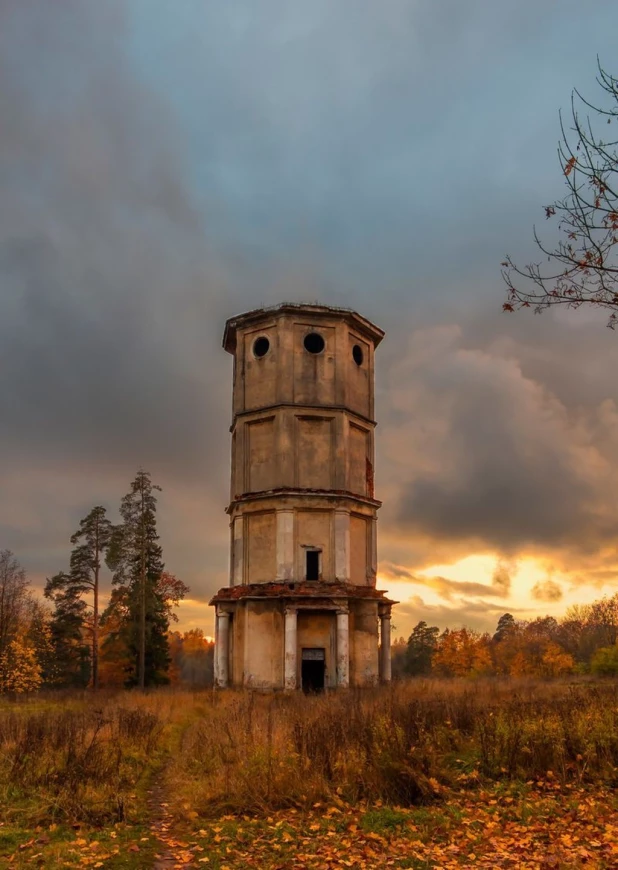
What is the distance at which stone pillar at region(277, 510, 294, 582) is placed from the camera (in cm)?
2888

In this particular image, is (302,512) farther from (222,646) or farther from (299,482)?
(222,646)

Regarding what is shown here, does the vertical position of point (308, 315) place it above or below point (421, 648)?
above

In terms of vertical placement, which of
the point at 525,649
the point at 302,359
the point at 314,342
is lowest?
the point at 525,649

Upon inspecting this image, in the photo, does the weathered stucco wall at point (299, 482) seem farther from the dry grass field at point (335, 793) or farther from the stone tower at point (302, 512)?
the dry grass field at point (335, 793)

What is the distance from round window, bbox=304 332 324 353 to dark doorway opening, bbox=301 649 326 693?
12230mm

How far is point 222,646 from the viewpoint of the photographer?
30.6 m

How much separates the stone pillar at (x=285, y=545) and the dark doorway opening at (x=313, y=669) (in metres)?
2.95

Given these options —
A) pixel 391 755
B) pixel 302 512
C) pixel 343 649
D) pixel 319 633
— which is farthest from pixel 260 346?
pixel 391 755

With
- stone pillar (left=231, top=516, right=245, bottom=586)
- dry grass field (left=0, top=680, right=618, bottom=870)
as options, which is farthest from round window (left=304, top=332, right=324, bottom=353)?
dry grass field (left=0, top=680, right=618, bottom=870)

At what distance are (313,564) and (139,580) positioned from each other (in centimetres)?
1536

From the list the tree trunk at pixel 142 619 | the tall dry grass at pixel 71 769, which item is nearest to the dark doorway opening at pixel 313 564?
the tree trunk at pixel 142 619

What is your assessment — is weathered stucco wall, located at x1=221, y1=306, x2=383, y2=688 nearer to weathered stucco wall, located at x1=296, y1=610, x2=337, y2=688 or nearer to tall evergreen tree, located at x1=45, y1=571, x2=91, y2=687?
weathered stucco wall, located at x1=296, y1=610, x2=337, y2=688

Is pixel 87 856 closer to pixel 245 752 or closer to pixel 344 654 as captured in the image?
pixel 245 752

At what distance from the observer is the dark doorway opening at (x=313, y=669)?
1116 inches
